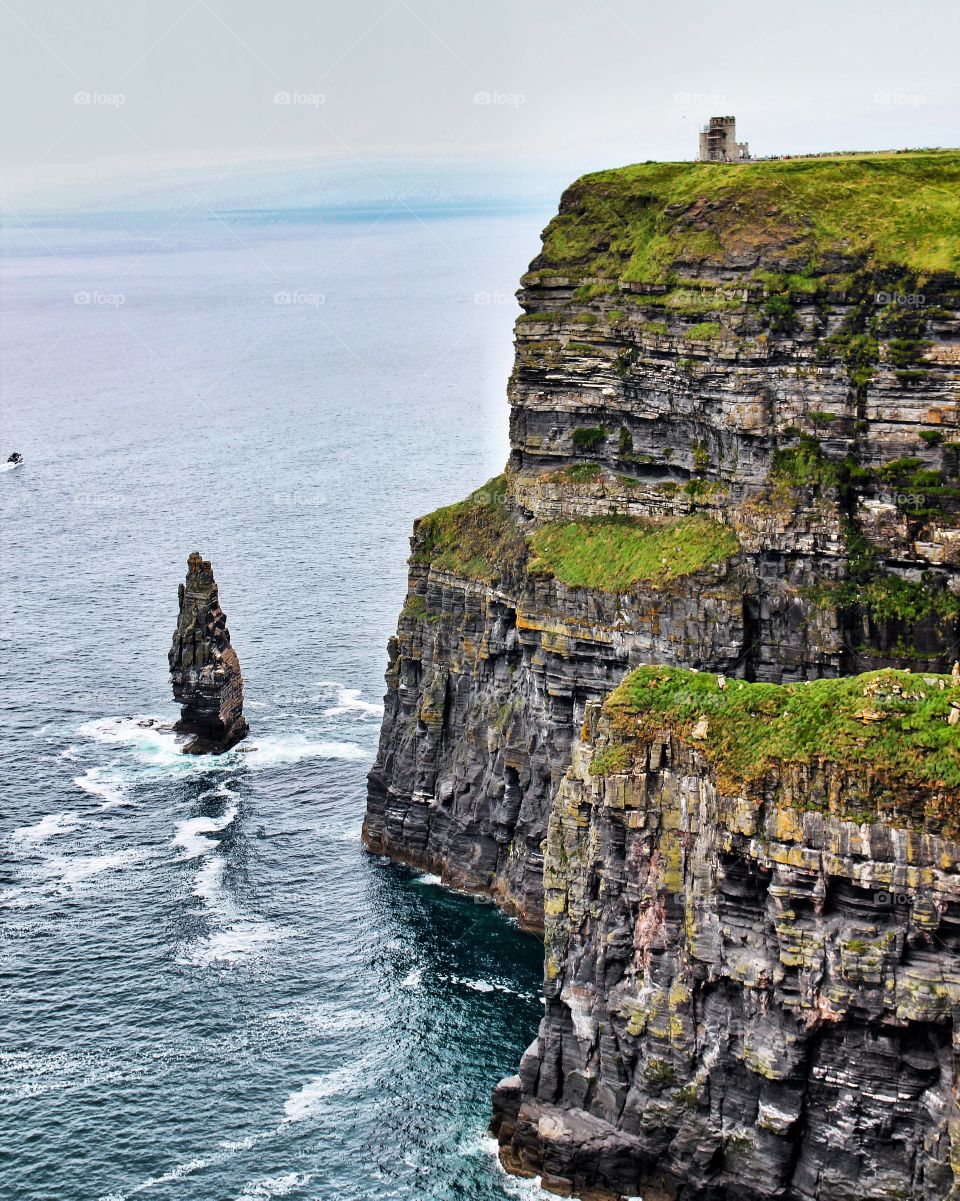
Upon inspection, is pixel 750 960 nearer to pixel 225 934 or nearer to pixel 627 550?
pixel 627 550

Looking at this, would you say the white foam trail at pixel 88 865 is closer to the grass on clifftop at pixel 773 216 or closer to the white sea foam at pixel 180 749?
the white sea foam at pixel 180 749

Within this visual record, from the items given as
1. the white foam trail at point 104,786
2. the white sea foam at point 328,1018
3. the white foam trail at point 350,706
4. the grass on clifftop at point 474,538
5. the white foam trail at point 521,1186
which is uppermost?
the grass on clifftop at point 474,538

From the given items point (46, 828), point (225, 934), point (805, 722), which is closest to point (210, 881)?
point (225, 934)

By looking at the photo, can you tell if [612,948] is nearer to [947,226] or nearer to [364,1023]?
[364,1023]

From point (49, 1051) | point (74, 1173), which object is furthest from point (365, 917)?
point (74, 1173)

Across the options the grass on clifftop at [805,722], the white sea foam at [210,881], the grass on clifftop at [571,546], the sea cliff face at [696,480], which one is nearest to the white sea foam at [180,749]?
the sea cliff face at [696,480]
